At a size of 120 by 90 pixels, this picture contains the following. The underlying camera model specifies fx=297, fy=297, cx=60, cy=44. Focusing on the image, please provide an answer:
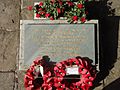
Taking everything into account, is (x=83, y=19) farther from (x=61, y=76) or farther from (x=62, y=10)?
(x=61, y=76)

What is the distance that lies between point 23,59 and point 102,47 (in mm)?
1770

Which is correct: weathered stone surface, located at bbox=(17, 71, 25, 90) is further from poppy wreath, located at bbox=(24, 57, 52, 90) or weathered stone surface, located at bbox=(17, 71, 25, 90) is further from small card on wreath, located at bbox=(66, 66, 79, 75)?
small card on wreath, located at bbox=(66, 66, 79, 75)

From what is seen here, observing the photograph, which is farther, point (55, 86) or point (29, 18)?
point (29, 18)

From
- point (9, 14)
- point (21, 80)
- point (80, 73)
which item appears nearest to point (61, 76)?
point (80, 73)

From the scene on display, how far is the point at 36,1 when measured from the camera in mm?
6984

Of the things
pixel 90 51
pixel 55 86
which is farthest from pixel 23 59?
pixel 90 51

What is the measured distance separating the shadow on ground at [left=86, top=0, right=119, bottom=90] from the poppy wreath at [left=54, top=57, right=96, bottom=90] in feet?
1.38

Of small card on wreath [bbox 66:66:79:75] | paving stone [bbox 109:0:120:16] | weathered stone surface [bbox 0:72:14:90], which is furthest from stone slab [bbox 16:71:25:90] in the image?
paving stone [bbox 109:0:120:16]

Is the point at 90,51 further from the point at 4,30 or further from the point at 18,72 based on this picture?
the point at 4,30

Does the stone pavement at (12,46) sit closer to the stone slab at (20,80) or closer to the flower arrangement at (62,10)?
the stone slab at (20,80)

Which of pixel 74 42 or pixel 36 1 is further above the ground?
pixel 36 1

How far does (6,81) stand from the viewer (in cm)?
633

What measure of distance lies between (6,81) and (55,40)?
4.49ft

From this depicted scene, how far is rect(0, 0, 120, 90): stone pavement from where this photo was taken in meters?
6.32
